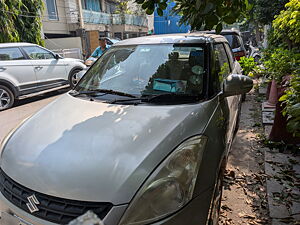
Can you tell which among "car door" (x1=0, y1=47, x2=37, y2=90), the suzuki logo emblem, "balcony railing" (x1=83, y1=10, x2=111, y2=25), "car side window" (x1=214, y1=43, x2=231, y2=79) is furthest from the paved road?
"balcony railing" (x1=83, y1=10, x2=111, y2=25)

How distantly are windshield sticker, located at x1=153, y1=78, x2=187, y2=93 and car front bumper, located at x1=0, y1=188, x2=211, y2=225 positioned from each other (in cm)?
99

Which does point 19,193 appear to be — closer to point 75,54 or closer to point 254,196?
point 254,196

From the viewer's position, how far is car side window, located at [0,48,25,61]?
607 centimetres

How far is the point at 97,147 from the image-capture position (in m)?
1.57

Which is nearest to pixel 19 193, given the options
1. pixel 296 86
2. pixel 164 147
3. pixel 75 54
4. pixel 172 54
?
pixel 164 147

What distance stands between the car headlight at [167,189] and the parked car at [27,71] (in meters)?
5.96

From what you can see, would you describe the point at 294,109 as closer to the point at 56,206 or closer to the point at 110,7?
the point at 56,206

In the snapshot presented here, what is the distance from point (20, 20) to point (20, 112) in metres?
7.11

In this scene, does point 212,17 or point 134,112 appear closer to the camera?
point 134,112

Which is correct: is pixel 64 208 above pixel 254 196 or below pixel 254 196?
above

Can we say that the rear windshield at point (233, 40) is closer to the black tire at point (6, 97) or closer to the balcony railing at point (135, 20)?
the black tire at point (6, 97)

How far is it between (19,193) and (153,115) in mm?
1049

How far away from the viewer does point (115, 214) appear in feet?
4.17

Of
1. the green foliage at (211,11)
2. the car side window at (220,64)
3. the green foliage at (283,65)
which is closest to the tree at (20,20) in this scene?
the green foliage at (211,11)
